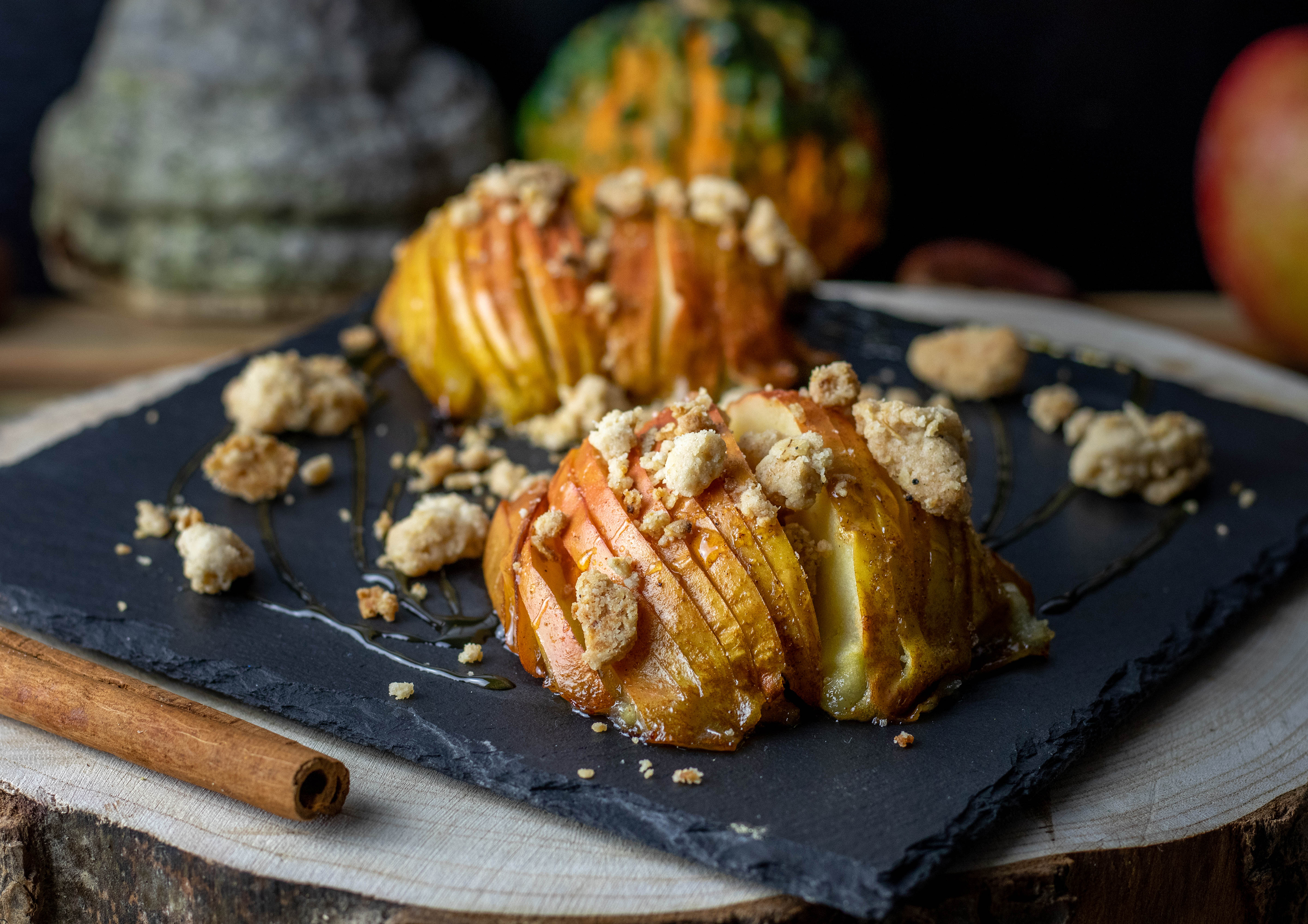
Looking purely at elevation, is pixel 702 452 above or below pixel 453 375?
above

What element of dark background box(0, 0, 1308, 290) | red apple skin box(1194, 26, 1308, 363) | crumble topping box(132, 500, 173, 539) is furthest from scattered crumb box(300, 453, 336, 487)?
red apple skin box(1194, 26, 1308, 363)

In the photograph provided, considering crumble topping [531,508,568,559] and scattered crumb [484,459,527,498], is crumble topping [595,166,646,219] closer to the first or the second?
scattered crumb [484,459,527,498]

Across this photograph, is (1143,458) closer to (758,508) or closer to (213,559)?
(758,508)

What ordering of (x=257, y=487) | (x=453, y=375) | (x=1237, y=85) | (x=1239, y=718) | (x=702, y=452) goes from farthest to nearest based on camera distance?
(x=1237, y=85)
(x=453, y=375)
(x=257, y=487)
(x=1239, y=718)
(x=702, y=452)

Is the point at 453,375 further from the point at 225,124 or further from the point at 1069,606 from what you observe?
the point at 225,124

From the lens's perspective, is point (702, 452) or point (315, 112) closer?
point (702, 452)

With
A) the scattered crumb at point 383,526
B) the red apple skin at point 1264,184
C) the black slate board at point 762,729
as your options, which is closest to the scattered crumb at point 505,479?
the black slate board at point 762,729

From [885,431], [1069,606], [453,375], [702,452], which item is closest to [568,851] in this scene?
[702,452]
